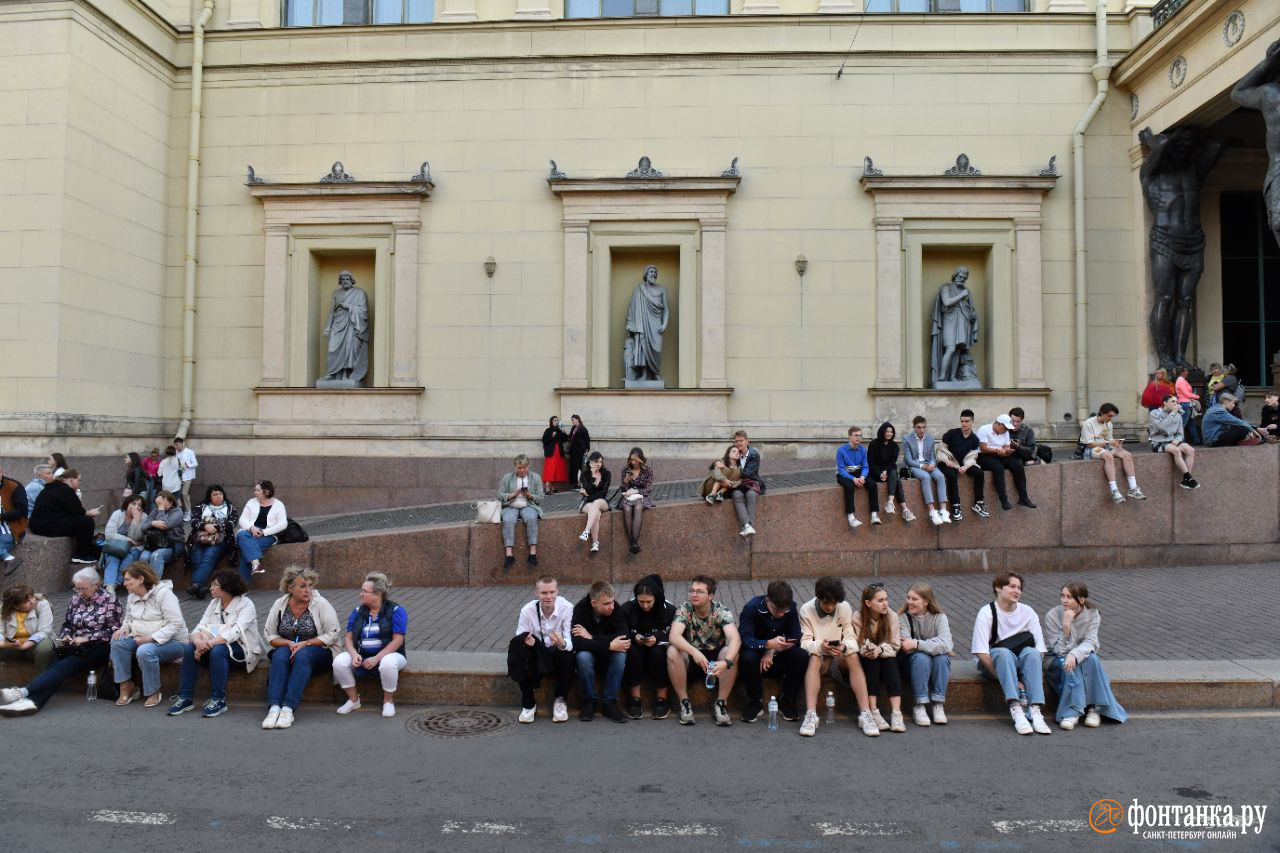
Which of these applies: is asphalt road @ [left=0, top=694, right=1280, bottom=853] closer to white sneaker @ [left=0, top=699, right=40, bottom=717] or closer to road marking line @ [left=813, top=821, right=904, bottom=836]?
road marking line @ [left=813, top=821, right=904, bottom=836]

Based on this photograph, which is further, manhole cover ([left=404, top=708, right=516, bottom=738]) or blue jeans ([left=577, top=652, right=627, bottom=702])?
blue jeans ([left=577, top=652, right=627, bottom=702])

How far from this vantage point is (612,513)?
12.3 metres

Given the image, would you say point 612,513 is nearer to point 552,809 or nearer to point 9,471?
point 552,809

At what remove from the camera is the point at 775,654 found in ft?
23.5

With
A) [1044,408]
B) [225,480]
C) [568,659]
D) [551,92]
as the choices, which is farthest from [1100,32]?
[225,480]

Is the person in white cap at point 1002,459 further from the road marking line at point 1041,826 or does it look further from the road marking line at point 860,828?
the road marking line at point 860,828

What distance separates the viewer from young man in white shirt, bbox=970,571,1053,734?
6.81 m

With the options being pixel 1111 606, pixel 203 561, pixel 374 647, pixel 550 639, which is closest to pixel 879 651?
pixel 550 639

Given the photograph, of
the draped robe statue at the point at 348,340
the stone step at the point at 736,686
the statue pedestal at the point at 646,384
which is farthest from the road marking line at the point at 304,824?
the draped robe statue at the point at 348,340

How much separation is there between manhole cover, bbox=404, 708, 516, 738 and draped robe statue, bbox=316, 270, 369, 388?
41.4 feet

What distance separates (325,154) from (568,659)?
15012 millimetres

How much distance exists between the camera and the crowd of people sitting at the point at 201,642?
733 cm

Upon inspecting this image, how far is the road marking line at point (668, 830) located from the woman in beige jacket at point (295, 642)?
336 cm

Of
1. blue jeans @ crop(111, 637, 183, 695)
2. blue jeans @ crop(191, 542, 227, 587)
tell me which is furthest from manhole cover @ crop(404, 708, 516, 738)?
blue jeans @ crop(191, 542, 227, 587)
